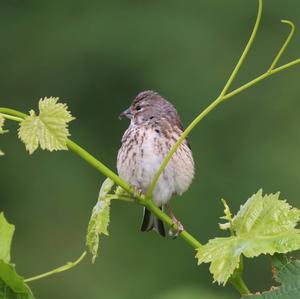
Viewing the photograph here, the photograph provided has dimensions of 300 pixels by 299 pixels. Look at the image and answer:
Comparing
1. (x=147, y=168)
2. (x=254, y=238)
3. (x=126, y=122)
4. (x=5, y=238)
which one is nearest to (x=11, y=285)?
(x=5, y=238)

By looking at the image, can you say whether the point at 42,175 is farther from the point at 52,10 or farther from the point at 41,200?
the point at 52,10

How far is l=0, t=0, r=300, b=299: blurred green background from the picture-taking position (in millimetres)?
11258

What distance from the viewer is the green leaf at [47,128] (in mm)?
2021

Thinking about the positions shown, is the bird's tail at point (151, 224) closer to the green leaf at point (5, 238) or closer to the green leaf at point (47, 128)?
the green leaf at point (47, 128)

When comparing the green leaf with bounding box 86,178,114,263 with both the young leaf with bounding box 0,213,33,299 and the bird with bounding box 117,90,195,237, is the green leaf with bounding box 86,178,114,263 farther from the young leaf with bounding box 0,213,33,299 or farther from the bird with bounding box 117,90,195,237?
the bird with bounding box 117,90,195,237

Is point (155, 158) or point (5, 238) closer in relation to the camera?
point (5, 238)

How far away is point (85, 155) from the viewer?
205cm

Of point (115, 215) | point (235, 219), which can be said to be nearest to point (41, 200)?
point (115, 215)

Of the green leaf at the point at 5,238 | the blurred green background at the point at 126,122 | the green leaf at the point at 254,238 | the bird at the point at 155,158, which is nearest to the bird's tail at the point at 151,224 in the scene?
the bird at the point at 155,158

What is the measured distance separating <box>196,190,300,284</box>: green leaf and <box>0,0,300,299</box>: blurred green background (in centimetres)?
813

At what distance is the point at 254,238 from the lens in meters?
2.07

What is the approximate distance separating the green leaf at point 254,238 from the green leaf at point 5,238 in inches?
14.4

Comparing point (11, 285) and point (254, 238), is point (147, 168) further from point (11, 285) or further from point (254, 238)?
point (11, 285)

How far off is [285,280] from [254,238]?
0.11 metres
